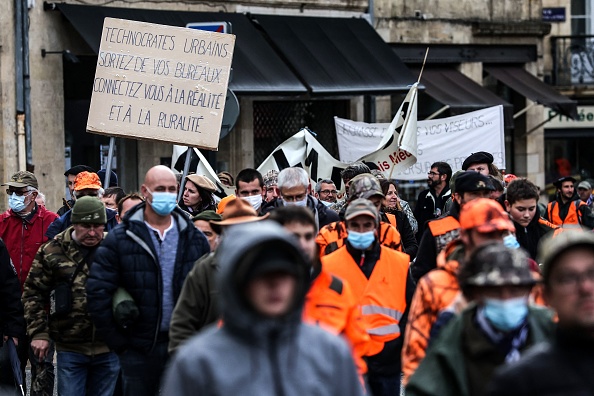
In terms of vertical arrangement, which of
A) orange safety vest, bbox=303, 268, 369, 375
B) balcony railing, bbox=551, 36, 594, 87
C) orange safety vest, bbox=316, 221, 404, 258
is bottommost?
orange safety vest, bbox=303, 268, 369, 375

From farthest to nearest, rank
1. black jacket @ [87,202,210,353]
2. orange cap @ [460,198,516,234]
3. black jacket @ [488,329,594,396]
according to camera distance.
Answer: black jacket @ [87,202,210,353], orange cap @ [460,198,516,234], black jacket @ [488,329,594,396]

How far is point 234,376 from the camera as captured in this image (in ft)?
11.9

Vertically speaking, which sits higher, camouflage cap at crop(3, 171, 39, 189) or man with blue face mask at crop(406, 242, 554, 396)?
camouflage cap at crop(3, 171, 39, 189)

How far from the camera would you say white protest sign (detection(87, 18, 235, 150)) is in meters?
A: 11.0

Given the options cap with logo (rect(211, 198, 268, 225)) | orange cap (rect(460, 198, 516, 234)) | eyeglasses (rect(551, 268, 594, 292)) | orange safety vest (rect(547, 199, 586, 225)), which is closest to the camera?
eyeglasses (rect(551, 268, 594, 292))

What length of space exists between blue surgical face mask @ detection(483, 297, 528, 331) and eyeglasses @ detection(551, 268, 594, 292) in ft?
1.38

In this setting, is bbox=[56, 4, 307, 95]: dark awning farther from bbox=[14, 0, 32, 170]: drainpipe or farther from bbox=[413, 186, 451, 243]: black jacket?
bbox=[413, 186, 451, 243]: black jacket

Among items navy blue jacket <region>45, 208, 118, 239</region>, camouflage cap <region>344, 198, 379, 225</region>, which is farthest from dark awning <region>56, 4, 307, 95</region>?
camouflage cap <region>344, 198, 379, 225</region>

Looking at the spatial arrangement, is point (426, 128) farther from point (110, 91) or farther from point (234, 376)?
point (234, 376)

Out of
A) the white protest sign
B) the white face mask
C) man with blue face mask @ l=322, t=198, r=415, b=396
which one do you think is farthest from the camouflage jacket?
the white protest sign

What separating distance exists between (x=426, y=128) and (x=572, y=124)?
963cm

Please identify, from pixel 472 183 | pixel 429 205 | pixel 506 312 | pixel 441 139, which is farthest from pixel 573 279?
pixel 441 139

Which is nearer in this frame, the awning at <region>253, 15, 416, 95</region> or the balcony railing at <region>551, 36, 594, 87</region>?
the awning at <region>253, 15, 416, 95</region>

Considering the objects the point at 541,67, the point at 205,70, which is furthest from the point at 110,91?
the point at 541,67
